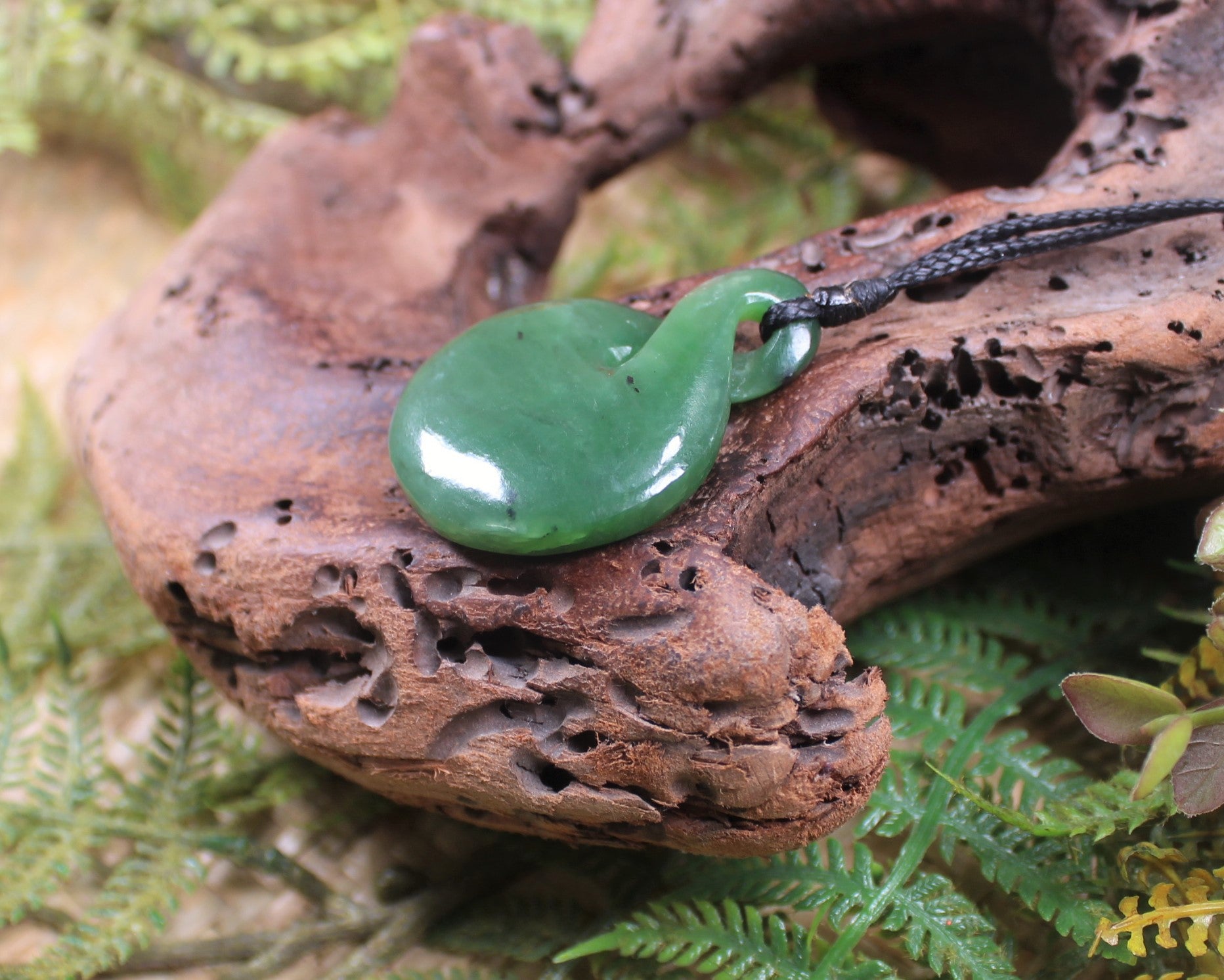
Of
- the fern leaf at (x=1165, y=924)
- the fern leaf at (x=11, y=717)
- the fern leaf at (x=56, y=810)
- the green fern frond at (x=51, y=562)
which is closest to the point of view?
the fern leaf at (x=1165, y=924)

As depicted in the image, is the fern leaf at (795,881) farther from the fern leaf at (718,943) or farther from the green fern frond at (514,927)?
the green fern frond at (514,927)

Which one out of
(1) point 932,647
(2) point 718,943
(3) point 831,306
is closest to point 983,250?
(3) point 831,306

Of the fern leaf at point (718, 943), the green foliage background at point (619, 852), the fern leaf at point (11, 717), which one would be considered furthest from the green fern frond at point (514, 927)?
the fern leaf at point (11, 717)

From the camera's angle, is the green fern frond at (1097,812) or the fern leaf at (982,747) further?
the fern leaf at (982,747)

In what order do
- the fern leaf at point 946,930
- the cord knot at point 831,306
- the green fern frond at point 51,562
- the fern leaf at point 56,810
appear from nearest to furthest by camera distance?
the fern leaf at point 946,930 → the cord knot at point 831,306 → the fern leaf at point 56,810 → the green fern frond at point 51,562

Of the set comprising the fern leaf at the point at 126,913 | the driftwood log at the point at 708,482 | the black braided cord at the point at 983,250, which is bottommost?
the fern leaf at the point at 126,913

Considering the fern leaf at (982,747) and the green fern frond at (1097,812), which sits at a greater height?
the green fern frond at (1097,812)
